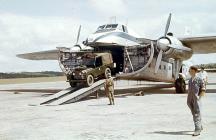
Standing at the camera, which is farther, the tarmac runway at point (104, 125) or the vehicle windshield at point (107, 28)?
the vehicle windshield at point (107, 28)

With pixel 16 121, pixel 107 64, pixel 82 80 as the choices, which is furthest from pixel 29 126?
pixel 107 64

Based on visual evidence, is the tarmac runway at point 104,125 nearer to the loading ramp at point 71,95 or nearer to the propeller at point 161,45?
the loading ramp at point 71,95

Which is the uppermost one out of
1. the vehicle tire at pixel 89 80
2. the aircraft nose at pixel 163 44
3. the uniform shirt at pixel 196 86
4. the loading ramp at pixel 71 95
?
the aircraft nose at pixel 163 44

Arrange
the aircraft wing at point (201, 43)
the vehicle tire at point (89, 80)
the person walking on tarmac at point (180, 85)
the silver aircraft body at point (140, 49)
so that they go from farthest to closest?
the person walking on tarmac at point (180, 85)
the aircraft wing at point (201, 43)
the silver aircraft body at point (140, 49)
the vehicle tire at point (89, 80)

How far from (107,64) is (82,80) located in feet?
7.90

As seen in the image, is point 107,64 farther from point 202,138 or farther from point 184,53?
point 202,138

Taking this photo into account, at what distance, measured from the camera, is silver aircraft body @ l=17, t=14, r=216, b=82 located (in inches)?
889

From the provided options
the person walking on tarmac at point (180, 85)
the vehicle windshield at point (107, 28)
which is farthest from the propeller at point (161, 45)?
the vehicle windshield at point (107, 28)

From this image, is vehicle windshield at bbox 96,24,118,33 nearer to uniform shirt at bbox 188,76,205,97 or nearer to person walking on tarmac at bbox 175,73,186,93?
person walking on tarmac at bbox 175,73,186,93

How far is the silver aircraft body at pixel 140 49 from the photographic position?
22.6 meters

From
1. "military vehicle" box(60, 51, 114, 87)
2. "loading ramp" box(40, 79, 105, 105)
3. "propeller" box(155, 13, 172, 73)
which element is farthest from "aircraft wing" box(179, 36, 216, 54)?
"loading ramp" box(40, 79, 105, 105)

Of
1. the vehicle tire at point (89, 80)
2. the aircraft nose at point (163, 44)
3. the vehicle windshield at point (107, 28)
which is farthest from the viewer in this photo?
the vehicle windshield at point (107, 28)

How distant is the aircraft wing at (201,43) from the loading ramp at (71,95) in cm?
679

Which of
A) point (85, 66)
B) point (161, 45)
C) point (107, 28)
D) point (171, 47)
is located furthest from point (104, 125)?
point (107, 28)
